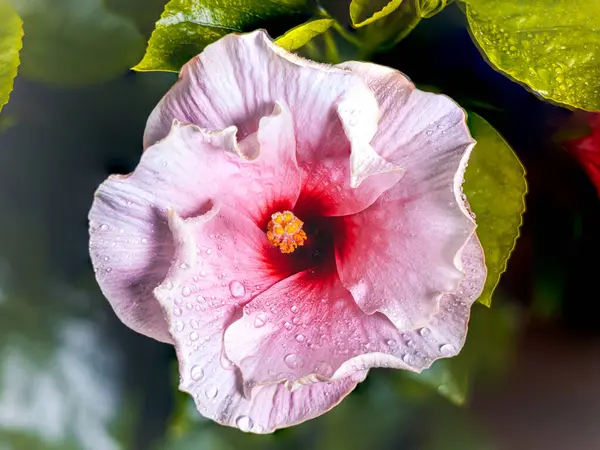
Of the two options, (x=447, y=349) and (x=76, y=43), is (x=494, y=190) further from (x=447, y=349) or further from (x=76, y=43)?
(x=76, y=43)

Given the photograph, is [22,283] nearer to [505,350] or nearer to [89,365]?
[89,365]

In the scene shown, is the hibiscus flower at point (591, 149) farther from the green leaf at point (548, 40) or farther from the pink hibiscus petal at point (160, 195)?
the pink hibiscus petal at point (160, 195)

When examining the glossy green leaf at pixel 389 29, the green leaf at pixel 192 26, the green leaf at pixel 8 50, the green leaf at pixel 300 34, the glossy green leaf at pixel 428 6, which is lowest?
the glossy green leaf at pixel 389 29

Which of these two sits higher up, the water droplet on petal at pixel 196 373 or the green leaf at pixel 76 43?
the green leaf at pixel 76 43

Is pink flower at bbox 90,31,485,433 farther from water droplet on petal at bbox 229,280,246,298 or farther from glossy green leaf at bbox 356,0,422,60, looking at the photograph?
glossy green leaf at bbox 356,0,422,60

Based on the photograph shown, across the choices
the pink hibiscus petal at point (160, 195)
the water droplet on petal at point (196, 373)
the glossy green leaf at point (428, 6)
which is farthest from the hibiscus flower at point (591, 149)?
the water droplet on petal at point (196, 373)

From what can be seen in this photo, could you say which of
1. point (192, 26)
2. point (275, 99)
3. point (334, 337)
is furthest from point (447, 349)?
point (192, 26)

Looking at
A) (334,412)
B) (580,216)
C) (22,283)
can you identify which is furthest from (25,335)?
(580,216)

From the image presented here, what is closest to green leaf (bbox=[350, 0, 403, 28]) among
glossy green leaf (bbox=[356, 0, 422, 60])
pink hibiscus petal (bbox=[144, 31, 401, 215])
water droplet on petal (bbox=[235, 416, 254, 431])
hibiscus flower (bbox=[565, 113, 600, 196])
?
glossy green leaf (bbox=[356, 0, 422, 60])
